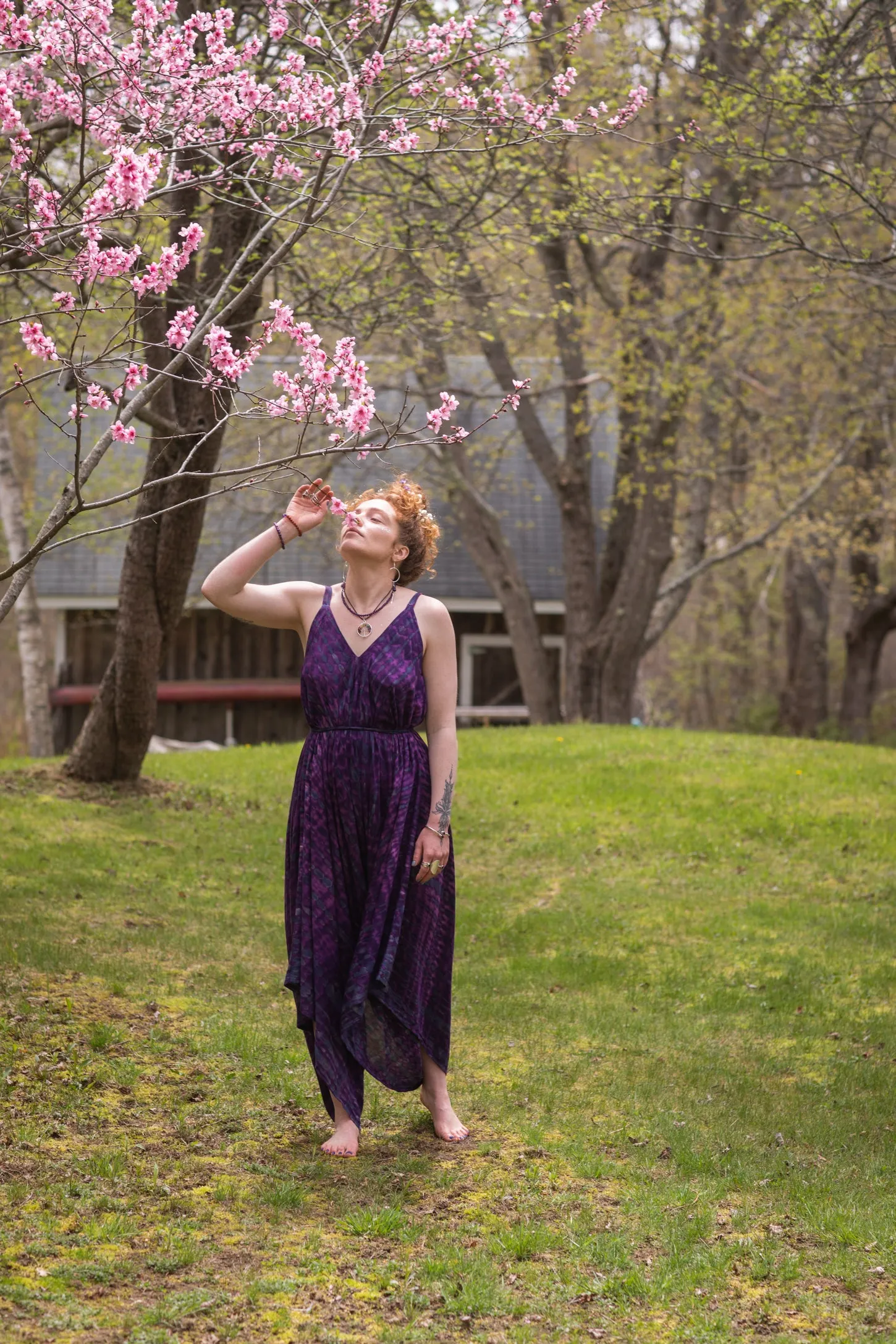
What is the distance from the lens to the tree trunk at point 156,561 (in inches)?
384

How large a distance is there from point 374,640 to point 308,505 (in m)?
0.54

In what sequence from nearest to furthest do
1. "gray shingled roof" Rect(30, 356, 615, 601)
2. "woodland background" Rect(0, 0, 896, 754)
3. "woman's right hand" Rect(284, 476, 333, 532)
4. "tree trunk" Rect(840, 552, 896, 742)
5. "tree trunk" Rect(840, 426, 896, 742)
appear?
"woman's right hand" Rect(284, 476, 333, 532) < "woodland background" Rect(0, 0, 896, 754) < "tree trunk" Rect(840, 426, 896, 742) < "gray shingled roof" Rect(30, 356, 615, 601) < "tree trunk" Rect(840, 552, 896, 742)

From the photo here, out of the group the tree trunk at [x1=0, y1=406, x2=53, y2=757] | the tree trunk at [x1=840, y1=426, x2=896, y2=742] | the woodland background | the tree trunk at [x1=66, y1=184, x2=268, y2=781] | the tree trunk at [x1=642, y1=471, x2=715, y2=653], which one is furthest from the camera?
the tree trunk at [x1=840, y1=426, x2=896, y2=742]

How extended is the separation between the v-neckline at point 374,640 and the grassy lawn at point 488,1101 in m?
1.81

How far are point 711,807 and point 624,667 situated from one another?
6.12 metres

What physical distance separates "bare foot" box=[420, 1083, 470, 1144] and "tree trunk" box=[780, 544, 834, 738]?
18673 mm

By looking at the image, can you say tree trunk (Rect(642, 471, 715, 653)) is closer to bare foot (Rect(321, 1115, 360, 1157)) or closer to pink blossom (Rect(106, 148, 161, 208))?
bare foot (Rect(321, 1115, 360, 1157))

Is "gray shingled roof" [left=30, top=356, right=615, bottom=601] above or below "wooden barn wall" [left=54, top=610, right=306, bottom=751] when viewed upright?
above

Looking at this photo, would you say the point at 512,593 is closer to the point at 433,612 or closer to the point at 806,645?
the point at 806,645

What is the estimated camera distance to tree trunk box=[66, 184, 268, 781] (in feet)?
32.0

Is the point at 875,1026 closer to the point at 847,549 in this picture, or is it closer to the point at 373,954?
the point at 373,954

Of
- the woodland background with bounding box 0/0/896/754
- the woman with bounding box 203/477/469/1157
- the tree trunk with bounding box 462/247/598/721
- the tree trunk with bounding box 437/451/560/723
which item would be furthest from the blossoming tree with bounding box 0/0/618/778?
the tree trunk with bounding box 437/451/560/723

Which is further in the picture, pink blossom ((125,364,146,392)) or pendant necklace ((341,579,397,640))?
pendant necklace ((341,579,397,640))

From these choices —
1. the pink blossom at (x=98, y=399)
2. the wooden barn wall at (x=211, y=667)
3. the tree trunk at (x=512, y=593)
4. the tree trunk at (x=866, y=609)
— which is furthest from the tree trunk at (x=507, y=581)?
the pink blossom at (x=98, y=399)
